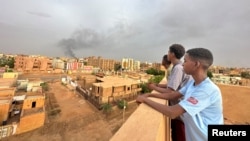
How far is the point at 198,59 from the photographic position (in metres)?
1.13

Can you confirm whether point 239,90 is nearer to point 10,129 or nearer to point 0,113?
point 10,129

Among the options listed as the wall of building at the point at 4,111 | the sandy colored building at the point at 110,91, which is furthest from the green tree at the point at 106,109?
the wall of building at the point at 4,111

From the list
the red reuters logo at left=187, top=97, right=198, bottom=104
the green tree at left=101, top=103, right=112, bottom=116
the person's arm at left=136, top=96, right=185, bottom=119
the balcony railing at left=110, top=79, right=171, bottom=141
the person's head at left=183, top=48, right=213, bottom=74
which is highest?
the person's head at left=183, top=48, right=213, bottom=74

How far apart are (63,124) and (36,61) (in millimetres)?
31481

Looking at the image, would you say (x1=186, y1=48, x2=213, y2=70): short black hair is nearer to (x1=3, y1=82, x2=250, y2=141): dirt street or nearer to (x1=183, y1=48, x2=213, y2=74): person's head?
(x1=183, y1=48, x2=213, y2=74): person's head

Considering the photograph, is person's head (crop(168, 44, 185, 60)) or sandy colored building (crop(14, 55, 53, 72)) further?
sandy colored building (crop(14, 55, 53, 72))

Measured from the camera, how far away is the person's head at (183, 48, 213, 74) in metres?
1.13

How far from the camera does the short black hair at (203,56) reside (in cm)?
113

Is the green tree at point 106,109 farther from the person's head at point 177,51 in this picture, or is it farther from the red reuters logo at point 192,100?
the red reuters logo at point 192,100

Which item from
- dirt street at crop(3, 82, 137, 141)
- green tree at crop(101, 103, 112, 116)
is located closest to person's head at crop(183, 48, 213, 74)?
dirt street at crop(3, 82, 137, 141)

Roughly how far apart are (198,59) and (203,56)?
0.04 meters

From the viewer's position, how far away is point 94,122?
13086mm

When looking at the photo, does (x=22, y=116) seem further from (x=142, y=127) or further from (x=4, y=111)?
(x=142, y=127)

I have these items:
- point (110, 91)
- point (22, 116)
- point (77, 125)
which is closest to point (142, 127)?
point (22, 116)
